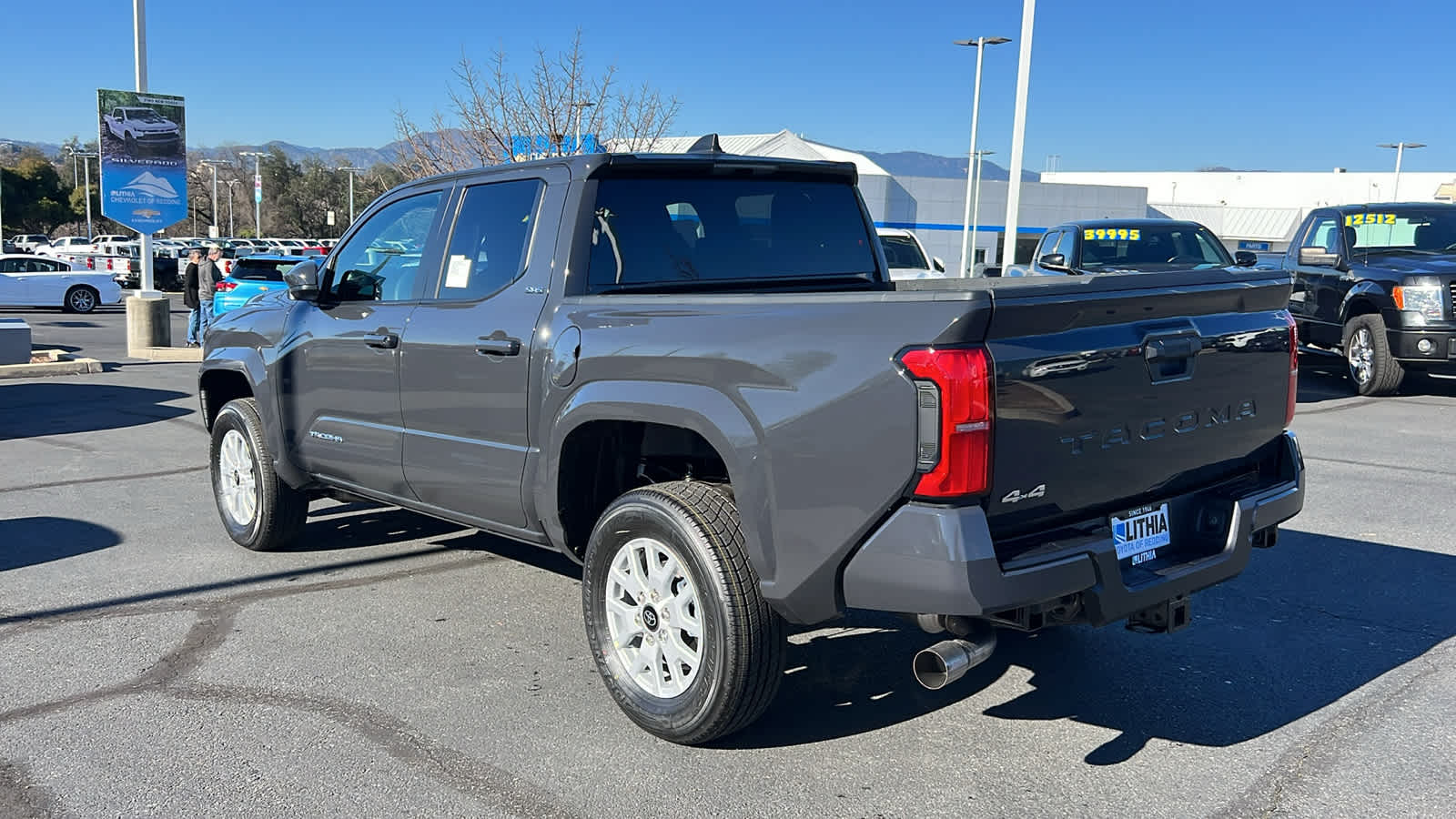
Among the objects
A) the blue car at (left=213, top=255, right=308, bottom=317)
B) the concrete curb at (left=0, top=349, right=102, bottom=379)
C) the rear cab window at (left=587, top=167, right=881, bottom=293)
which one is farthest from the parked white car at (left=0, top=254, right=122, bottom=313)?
the rear cab window at (left=587, top=167, right=881, bottom=293)

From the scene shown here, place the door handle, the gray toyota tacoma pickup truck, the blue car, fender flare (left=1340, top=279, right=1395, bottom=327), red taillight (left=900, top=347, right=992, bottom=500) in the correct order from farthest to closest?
the blue car → fender flare (left=1340, top=279, right=1395, bottom=327) → the door handle → the gray toyota tacoma pickup truck → red taillight (left=900, top=347, right=992, bottom=500)

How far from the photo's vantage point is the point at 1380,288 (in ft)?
39.8

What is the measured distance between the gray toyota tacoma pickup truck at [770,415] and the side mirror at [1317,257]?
888 centimetres

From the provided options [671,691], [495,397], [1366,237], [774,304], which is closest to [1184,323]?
[774,304]

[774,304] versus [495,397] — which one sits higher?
[774,304]

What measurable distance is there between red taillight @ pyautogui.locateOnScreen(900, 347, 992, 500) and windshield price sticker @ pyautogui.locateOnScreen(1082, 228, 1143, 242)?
34.5ft

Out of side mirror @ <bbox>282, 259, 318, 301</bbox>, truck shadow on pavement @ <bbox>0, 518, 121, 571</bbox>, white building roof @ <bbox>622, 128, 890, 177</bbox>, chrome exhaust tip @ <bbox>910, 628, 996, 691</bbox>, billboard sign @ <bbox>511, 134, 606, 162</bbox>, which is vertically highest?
white building roof @ <bbox>622, 128, 890, 177</bbox>

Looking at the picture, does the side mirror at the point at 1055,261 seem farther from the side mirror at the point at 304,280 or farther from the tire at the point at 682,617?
the tire at the point at 682,617

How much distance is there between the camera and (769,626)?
3.65 meters

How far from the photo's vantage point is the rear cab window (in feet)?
15.0

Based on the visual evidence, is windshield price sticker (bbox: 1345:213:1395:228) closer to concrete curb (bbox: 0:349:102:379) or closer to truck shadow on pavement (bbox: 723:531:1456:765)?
truck shadow on pavement (bbox: 723:531:1456:765)

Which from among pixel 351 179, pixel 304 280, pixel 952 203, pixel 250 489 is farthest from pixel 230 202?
pixel 304 280

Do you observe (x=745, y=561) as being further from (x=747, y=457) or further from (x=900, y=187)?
(x=900, y=187)

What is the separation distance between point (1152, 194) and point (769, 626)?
302 ft
